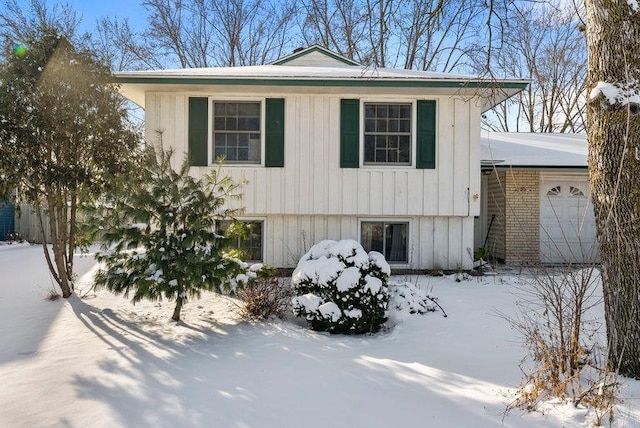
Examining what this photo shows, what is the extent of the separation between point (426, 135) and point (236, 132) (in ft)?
12.7

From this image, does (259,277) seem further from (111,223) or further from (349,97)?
(349,97)

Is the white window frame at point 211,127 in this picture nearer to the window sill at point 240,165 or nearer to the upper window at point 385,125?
the window sill at point 240,165

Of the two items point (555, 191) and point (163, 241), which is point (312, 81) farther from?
point (555, 191)

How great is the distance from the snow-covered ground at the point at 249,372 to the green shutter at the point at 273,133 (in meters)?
3.41

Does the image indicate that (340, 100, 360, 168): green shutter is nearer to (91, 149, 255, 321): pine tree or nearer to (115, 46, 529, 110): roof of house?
(115, 46, 529, 110): roof of house

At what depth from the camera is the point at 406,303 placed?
6449 mm

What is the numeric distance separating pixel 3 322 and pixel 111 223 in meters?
2.32

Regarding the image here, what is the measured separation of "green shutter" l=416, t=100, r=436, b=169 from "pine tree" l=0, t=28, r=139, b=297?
540cm

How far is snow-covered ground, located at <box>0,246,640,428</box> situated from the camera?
135 inches

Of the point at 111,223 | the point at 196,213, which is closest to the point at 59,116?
the point at 111,223

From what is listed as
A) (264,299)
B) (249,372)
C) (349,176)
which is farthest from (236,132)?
(249,372)

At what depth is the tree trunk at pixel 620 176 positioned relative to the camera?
3.67 metres

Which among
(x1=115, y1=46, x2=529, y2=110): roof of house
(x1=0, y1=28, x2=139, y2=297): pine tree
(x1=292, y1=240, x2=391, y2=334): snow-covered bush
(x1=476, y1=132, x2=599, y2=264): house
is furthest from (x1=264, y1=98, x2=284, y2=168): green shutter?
(x1=476, y1=132, x2=599, y2=264): house

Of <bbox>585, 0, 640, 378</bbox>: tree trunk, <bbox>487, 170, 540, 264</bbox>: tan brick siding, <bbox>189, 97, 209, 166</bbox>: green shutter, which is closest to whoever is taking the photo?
<bbox>585, 0, 640, 378</bbox>: tree trunk
